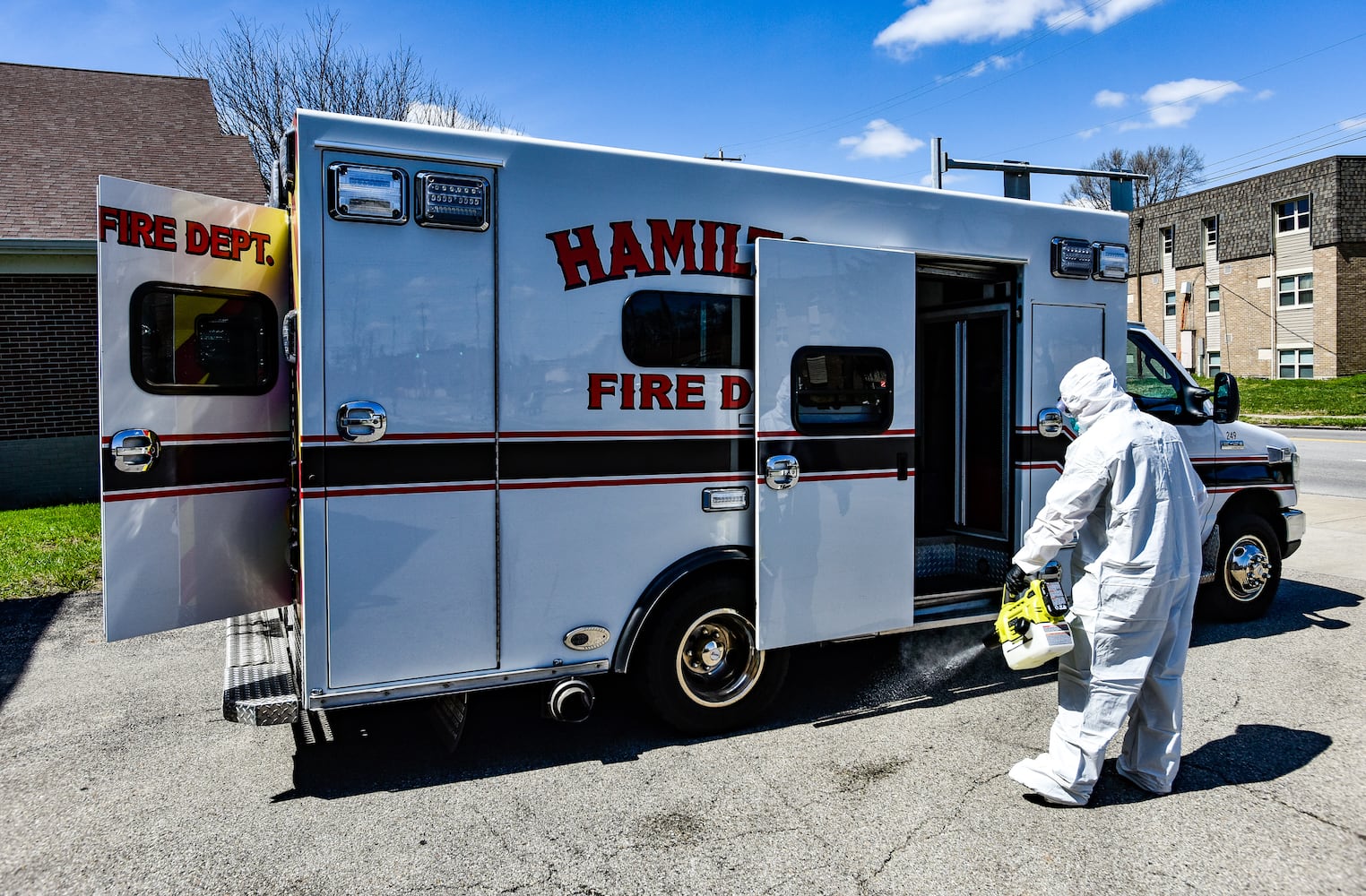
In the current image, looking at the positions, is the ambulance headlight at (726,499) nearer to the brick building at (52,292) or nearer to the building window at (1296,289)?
the brick building at (52,292)

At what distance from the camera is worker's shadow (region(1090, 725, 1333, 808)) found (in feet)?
13.4

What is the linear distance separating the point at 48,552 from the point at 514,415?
7.00 meters

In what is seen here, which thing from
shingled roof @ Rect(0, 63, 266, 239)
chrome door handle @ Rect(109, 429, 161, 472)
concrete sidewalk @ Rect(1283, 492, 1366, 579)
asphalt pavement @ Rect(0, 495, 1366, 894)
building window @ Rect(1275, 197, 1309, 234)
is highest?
building window @ Rect(1275, 197, 1309, 234)

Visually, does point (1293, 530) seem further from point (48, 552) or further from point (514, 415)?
point (48, 552)

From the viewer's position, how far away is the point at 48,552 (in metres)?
8.74

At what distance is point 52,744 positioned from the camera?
4.68 meters

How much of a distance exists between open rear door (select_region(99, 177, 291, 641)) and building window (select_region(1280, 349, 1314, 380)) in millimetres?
39566

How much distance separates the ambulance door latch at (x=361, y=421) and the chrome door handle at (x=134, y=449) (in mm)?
976

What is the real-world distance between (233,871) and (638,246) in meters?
3.00

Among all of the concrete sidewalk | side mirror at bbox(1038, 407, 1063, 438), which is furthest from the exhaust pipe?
the concrete sidewalk

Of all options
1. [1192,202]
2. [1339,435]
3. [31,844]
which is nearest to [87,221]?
[31,844]

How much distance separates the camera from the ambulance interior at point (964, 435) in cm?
564

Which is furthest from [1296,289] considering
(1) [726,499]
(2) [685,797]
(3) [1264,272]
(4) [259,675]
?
(4) [259,675]

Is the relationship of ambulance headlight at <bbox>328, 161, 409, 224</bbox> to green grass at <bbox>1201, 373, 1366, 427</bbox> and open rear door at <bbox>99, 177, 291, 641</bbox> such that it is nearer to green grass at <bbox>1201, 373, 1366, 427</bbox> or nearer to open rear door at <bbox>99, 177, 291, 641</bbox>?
open rear door at <bbox>99, 177, 291, 641</bbox>
